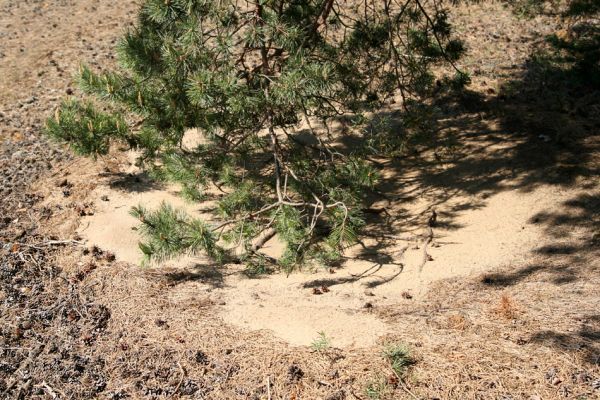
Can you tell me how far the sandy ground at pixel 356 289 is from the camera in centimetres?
377

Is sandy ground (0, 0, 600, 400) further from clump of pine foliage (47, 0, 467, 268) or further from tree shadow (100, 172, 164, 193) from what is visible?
clump of pine foliage (47, 0, 467, 268)

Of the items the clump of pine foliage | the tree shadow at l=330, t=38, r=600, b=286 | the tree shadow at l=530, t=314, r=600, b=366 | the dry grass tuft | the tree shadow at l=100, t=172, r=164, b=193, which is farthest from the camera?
the tree shadow at l=100, t=172, r=164, b=193

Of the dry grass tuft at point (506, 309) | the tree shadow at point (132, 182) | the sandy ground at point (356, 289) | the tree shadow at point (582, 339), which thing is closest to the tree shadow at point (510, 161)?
the sandy ground at point (356, 289)

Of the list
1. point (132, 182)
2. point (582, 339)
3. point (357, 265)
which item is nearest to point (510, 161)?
point (357, 265)

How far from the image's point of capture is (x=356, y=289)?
15.7ft

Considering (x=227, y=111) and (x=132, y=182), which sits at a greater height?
(x=227, y=111)

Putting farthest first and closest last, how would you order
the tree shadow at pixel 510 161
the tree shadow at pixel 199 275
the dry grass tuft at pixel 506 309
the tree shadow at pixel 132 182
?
the tree shadow at pixel 132 182, the tree shadow at pixel 510 161, the tree shadow at pixel 199 275, the dry grass tuft at pixel 506 309

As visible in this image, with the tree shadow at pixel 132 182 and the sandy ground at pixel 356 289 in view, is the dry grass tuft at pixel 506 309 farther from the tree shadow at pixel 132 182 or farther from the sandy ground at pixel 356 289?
the tree shadow at pixel 132 182

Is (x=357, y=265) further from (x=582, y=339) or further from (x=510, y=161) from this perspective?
(x=510, y=161)

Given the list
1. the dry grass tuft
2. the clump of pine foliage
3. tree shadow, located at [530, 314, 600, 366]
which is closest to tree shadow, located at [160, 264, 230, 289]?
the clump of pine foliage

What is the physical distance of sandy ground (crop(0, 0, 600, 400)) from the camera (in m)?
3.77

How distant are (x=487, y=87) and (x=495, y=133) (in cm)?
112

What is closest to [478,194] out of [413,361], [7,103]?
[413,361]

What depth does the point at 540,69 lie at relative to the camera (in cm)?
818
